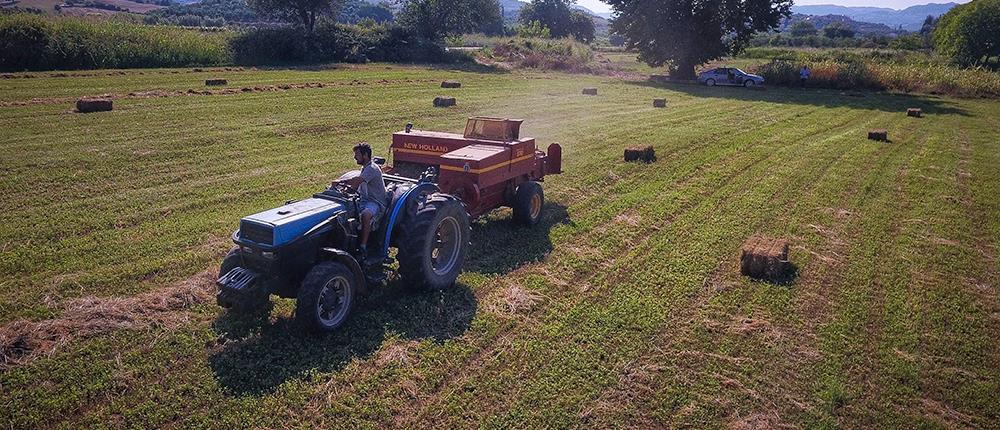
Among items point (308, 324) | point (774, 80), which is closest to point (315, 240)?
point (308, 324)

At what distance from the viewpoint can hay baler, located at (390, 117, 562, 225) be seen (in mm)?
8352

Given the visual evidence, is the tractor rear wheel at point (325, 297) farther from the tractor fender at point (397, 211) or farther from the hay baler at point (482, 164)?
the hay baler at point (482, 164)

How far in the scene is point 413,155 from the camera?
934 centimetres

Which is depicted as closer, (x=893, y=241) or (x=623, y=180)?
(x=893, y=241)

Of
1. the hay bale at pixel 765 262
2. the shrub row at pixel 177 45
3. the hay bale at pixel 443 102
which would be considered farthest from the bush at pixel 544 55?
the hay bale at pixel 765 262

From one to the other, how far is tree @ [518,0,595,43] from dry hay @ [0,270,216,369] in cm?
9352

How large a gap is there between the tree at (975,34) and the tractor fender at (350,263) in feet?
193

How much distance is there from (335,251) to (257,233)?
707 mm

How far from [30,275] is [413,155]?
4919mm

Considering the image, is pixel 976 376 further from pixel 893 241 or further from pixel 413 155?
pixel 413 155

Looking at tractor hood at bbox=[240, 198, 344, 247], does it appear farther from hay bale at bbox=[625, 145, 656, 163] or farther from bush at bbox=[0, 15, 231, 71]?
bush at bbox=[0, 15, 231, 71]

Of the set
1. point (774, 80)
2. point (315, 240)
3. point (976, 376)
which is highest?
point (774, 80)

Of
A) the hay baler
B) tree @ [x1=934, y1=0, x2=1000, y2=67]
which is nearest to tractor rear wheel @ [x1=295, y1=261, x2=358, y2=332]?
the hay baler

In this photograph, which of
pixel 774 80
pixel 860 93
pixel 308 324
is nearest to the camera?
pixel 308 324
